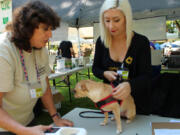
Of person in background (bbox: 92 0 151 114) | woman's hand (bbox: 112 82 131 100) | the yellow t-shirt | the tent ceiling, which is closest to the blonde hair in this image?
person in background (bbox: 92 0 151 114)

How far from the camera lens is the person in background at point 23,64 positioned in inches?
31.2

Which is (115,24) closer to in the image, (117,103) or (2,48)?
(117,103)

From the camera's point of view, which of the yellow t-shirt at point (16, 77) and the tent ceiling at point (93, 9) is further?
the tent ceiling at point (93, 9)

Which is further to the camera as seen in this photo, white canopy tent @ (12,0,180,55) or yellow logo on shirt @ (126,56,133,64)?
white canopy tent @ (12,0,180,55)

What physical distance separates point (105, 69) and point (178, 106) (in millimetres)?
984

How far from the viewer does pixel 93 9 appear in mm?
5113

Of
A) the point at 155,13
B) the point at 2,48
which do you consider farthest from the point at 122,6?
the point at 155,13

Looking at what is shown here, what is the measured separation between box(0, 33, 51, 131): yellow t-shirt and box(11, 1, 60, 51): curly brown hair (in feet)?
0.21

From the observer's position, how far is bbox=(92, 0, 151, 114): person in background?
0.99m

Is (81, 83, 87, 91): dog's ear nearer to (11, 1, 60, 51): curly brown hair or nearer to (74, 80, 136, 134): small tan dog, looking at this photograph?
(74, 80, 136, 134): small tan dog

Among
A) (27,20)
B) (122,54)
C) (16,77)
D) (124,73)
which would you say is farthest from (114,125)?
(27,20)

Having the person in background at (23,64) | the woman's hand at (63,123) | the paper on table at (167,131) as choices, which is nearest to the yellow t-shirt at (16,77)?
the person in background at (23,64)

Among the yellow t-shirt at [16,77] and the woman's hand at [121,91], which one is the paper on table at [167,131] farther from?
the yellow t-shirt at [16,77]

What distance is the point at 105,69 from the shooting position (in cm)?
121
